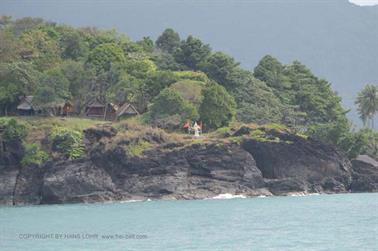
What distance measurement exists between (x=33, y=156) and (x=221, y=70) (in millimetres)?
27047

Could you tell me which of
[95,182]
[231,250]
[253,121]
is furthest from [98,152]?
[231,250]

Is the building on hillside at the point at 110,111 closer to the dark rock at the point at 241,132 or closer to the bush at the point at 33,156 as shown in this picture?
the bush at the point at 33,156

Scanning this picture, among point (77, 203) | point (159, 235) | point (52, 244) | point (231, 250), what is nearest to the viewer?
point (231, 250)

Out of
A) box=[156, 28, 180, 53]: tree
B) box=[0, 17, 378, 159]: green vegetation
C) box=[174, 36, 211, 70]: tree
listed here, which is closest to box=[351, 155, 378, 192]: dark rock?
box=[0, 17, 378, 159]: green vegetation

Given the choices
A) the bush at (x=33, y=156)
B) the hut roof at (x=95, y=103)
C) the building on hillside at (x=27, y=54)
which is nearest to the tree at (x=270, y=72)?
the hut roof at (x=95, y=103)

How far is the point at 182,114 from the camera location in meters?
84.9

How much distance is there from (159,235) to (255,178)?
35.6 m

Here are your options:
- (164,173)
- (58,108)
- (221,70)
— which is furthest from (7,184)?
(221,70)

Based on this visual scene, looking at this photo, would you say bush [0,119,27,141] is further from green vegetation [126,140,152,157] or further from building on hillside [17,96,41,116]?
green vegetation [126,140,152,157]

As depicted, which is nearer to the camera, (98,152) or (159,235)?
(159,235)

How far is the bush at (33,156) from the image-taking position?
260ft

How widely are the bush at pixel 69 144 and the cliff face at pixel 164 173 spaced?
0.75m

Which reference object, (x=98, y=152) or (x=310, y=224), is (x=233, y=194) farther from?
(x=310, y=224)

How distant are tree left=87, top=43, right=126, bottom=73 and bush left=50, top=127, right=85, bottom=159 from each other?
1539cm
